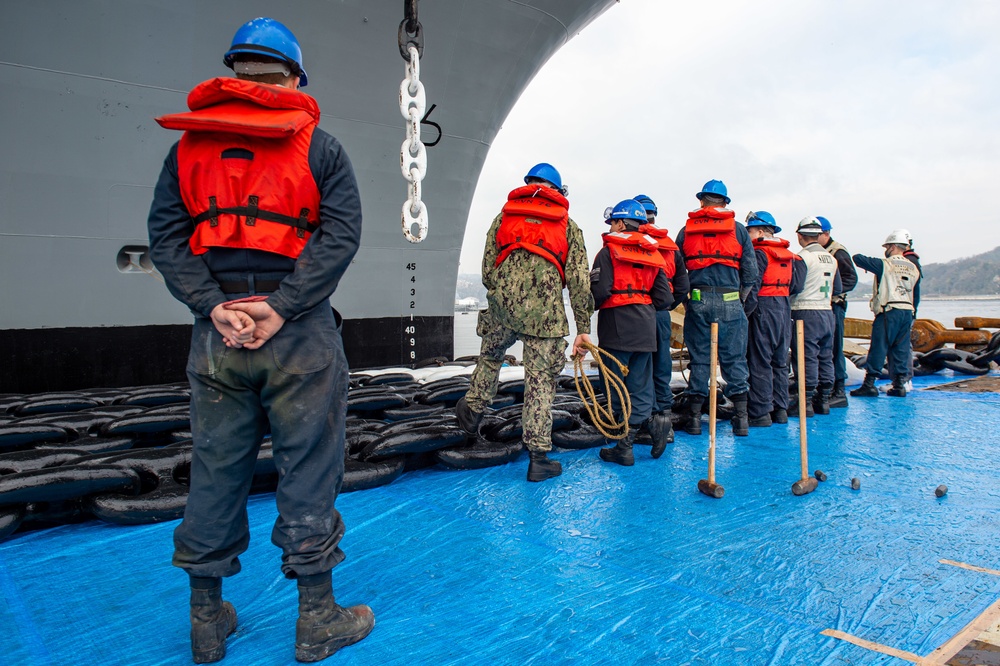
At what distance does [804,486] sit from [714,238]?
213cm

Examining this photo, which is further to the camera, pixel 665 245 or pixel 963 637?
pixel 665 245

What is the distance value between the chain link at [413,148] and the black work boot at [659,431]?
1.88 m

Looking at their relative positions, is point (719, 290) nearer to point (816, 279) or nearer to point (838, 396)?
point (816, 279)

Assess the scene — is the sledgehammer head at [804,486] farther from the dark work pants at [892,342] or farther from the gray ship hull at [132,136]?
the gray ship hull at [132,136]

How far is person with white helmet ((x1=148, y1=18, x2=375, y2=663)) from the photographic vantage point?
1.61 m

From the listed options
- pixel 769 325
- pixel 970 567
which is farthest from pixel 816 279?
pixel 970 567

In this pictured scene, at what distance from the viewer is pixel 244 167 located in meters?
1.60

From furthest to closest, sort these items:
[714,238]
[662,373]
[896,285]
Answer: [896,285]
[714,238]
[662,373]

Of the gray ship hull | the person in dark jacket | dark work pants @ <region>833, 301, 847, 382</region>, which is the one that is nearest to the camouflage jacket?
the person in dark jacket

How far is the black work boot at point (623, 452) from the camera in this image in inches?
146

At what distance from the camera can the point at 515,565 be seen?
2252mm

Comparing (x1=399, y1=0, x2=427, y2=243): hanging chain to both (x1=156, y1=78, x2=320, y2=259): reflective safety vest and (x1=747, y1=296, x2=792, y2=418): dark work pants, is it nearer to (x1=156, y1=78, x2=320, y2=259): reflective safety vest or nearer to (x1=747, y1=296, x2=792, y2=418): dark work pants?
(x1=156, y1=78, x2=320, y2=259): reflective safety vest

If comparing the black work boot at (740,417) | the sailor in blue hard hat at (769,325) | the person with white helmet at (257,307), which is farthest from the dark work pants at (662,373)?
the person with white helmet at (257,307)

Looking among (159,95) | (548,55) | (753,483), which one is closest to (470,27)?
(548,55)
